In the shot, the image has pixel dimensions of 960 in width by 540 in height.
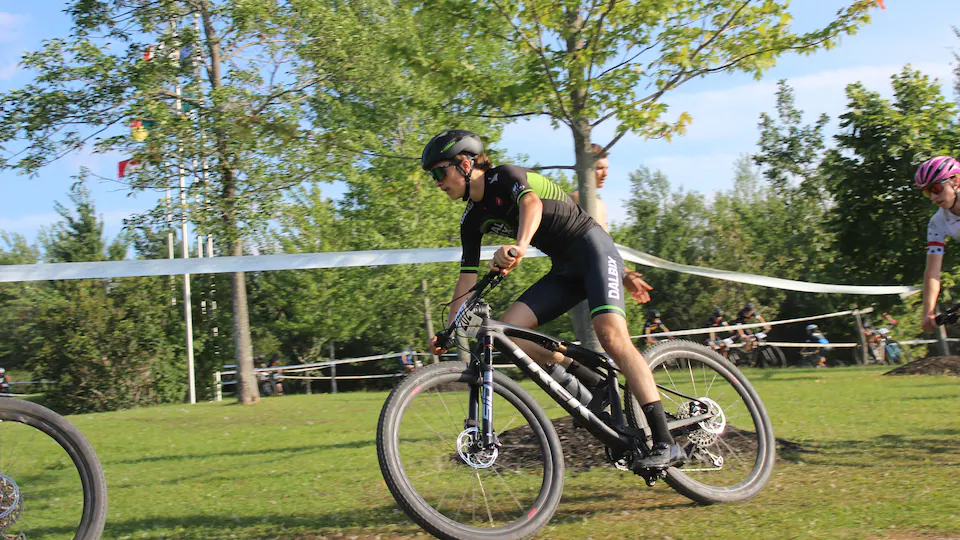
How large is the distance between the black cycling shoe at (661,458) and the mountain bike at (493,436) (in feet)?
0.16

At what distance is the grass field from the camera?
4.43 metres

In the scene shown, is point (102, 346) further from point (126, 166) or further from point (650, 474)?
point (650, 474)

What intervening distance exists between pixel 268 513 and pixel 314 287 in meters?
34.1

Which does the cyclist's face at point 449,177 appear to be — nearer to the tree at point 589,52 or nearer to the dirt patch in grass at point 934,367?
the tree at point 589,52

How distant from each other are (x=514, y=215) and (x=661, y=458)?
1.58 meters

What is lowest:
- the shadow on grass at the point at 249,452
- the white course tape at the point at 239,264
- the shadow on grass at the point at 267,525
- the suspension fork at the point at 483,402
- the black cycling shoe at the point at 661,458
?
the shadow on grass at the point at 249,452

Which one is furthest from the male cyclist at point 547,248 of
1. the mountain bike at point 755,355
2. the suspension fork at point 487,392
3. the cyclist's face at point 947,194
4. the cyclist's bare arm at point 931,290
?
the mountain bike at point 755,355

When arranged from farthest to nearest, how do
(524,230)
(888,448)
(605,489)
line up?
(888,448), (605,489), (524,230)

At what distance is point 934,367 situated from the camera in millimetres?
13812

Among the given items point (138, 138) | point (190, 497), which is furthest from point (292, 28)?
point (190, 497)

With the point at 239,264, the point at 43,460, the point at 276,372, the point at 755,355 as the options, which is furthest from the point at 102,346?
the point at 43,460

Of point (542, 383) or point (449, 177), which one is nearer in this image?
point (449, 177)

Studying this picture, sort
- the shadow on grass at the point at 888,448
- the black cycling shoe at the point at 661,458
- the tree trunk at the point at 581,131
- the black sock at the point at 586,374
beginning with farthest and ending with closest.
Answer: the tree trunk at the point at 581,131 → the shadow on grass at the point at 888,448 → the black sock at the point at 586,374 → the black cycling shoe at the point at 661,458

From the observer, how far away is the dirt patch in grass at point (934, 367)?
531 inches
